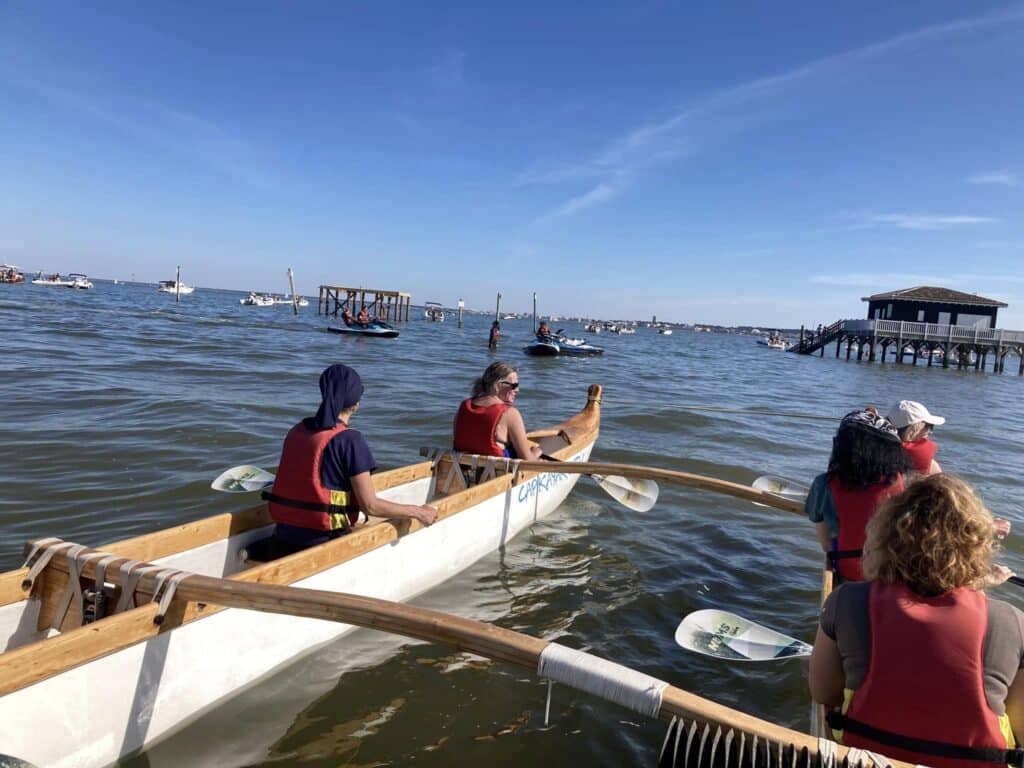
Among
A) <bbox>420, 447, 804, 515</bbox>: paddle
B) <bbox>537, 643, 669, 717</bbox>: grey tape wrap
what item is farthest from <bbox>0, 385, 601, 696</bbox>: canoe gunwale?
<bbox>537, 643, 669, 717</bbox>: grey tape wrap

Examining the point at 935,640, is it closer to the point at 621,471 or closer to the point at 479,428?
the point at 621,471

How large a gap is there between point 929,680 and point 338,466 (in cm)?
313

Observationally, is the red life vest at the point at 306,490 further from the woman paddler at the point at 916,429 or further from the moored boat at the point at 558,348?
the moored boat at the point at 558,348

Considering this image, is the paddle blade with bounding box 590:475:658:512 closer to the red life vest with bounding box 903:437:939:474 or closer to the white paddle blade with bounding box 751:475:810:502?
the white paddle blade with bounding box 751:475:810:502

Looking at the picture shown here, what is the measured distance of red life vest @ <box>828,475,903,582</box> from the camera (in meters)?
3.54

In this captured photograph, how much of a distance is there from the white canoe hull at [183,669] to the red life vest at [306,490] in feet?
1.09

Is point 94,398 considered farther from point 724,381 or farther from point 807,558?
point 724,381

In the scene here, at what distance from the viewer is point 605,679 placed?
2.40 m

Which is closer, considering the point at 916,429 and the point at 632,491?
the point at 916,429

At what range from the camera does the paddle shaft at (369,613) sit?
8.52 feet

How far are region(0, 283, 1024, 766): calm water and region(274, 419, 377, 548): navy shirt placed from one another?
29.7 inches

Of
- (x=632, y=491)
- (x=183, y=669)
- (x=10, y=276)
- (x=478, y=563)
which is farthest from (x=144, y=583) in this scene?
(x=10, y=276)

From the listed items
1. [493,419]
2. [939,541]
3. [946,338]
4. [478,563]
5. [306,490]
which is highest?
[946,338]

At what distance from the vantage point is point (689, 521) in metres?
7.83
